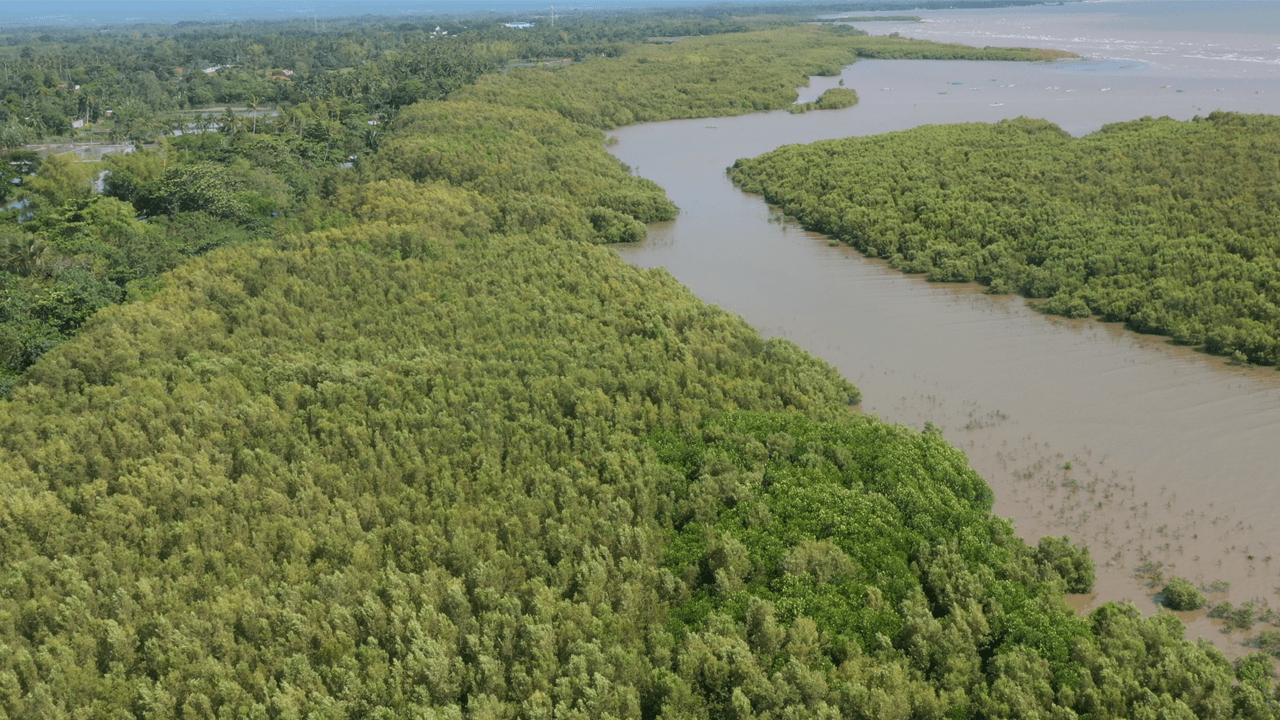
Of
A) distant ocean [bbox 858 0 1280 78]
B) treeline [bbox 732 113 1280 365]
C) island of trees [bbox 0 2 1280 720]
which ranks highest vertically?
distant ocean [bbox 858 0 1280 78]

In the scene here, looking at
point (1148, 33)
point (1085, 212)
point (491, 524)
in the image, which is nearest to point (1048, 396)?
point (1085, 212)

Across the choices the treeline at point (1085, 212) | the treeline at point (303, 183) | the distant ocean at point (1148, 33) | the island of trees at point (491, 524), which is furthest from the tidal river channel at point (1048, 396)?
the distant ocean at point (1148, 33)

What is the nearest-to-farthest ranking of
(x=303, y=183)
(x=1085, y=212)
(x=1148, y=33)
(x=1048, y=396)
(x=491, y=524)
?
1. (x=491, y=524)
2. (x=1048, y=396)
3. (x=1085, y=212)
4. (x=303, y=183)
5. (x=1148, y=33)

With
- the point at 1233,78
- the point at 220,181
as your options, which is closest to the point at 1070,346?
the point at 220,181

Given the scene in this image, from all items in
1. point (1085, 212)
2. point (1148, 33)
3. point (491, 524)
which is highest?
point (1148, 33)

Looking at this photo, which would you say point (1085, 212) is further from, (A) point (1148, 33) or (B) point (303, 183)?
(A) point (1148, 33)

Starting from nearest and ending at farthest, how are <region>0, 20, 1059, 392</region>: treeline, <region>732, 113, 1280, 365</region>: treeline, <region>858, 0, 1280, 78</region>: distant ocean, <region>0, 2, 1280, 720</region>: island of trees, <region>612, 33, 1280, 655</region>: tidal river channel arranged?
1. <region>0, 2, 1280, 720</region>: island of trees
2. <region>612, 33, 1280, 655</region>: tidal river channel
3. <region>732, 113, 1280, 365</region>: treeline
4. <region>0, 20, 1059, 392</region>: treeline
5. <region>858, 0, 1280, 78</region>: distant ocean

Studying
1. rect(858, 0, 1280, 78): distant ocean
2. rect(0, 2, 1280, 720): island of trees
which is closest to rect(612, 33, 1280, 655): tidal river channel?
rect(0, 2, 1280, 720): island of trees

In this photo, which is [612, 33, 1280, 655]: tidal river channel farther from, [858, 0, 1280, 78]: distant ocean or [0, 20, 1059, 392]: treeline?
[858, 0, 1280, 78]: distant ocean
